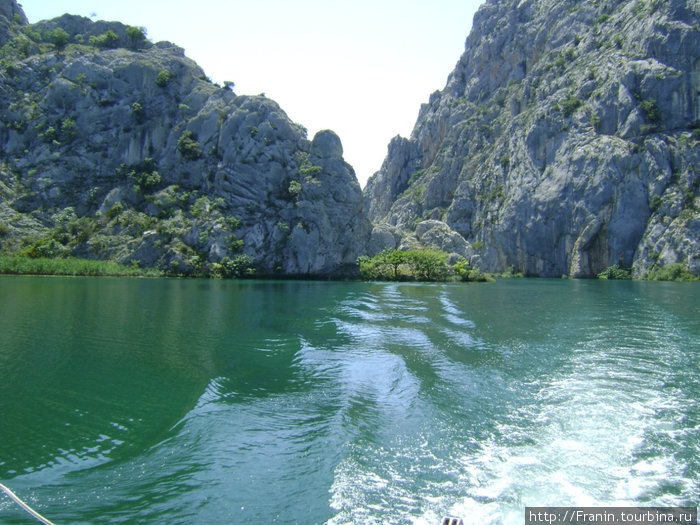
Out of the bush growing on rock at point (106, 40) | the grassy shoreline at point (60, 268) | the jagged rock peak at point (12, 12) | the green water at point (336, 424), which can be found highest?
the jagged rock peak at point (12, 12)

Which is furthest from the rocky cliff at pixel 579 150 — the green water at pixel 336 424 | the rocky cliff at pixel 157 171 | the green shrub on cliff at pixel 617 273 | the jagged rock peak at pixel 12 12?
the jagged rock peak at pixel 12 12

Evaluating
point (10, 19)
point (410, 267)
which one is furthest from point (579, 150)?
point (10, 19)

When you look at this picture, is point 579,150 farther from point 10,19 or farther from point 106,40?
point 10,19

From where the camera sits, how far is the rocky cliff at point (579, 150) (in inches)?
4070

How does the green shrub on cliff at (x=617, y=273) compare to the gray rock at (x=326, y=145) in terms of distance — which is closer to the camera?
the green shrub on cliff at (x=617, y=273)

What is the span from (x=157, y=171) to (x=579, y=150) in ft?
390

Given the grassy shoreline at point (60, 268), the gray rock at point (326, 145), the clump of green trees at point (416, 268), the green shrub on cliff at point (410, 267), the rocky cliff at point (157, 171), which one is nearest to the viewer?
the grassy shoreline at point (60, 268)

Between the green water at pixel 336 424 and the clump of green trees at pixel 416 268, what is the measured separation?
6598 cm

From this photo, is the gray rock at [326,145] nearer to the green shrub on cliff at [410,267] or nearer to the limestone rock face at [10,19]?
the green shrub on cliff at [410,267]

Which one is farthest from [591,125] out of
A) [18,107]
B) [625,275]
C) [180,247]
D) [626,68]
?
[18,107]

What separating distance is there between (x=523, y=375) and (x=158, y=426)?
43.9ft

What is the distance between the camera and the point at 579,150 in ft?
382

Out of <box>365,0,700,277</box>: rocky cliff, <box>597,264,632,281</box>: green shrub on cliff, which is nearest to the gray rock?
<box>365,0,700,277</box>: rocky cliff

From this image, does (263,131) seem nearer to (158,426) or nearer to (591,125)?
(591,125)
